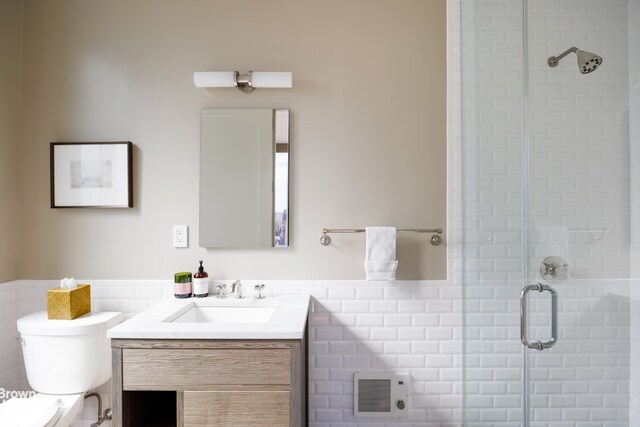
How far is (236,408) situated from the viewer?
1477 millimetres

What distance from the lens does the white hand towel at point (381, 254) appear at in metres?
1.99

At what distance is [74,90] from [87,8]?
1.43ft

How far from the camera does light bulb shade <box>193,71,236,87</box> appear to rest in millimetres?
1991

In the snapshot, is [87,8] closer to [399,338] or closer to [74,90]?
[74,90]

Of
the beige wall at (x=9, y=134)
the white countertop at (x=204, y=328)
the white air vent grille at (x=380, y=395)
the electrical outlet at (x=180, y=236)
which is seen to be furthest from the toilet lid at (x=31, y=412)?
the white air vent grille at (x=380, y=395)

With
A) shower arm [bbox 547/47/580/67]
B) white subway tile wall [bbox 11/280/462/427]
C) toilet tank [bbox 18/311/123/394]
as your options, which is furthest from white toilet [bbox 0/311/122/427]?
shower arm [bbox 547/47/580/67]

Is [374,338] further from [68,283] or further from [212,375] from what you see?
[68,283]

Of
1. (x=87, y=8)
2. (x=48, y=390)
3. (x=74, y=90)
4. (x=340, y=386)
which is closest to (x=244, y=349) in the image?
(x=340, y=386)

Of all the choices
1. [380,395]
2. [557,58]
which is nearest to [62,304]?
[380,395]

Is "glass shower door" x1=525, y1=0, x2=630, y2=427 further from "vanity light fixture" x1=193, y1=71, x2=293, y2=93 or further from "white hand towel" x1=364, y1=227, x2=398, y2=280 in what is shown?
"vanity light fixture" x1=193, y1=71, x2=293, y2=93

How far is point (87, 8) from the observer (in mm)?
2098

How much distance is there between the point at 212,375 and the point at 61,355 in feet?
2.69

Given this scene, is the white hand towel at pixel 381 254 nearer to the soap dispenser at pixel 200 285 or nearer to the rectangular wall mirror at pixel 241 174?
the rectangular wall mirror at pixel 241 174

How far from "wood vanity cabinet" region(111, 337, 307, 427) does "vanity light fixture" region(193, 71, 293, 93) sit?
1234mm
